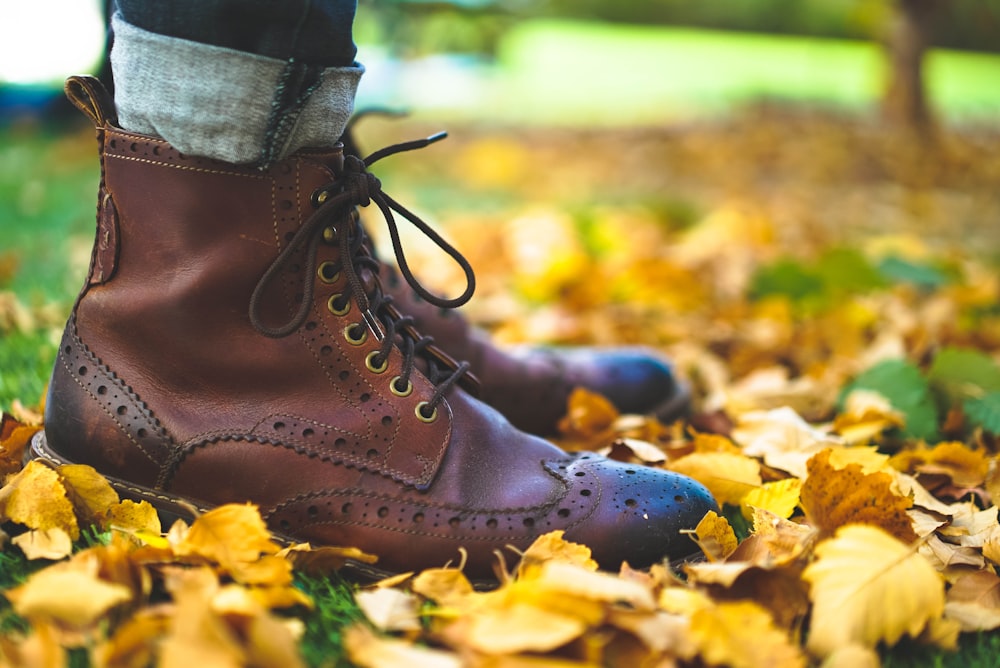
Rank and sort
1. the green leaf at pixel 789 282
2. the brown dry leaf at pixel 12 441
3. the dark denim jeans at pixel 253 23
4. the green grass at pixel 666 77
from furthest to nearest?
the green grass at pixel 666 77, the green leaf at pixel 789 282, the brown dry leaf at pixel 12 441, the dark denim jeans at pixel 253 23

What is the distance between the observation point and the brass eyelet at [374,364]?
113 cm

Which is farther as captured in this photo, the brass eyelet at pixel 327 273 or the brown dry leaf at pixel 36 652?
the brass eyelet at pixel 327 273

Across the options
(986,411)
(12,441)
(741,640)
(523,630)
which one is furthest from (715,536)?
(12,441)

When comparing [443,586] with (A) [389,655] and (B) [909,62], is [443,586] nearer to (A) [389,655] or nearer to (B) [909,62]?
(A) [389,655]

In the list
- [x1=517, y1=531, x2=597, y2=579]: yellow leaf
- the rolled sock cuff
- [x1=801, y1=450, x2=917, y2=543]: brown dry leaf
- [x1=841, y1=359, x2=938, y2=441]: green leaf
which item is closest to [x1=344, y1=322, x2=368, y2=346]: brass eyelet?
the rolled sock cuff

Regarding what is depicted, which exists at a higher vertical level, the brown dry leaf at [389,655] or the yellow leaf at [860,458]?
the yellow leaf at [860,458]

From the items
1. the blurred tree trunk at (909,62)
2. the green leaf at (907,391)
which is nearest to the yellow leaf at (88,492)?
the green leaf at (907,391)

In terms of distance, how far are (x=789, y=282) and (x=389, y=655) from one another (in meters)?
2.06

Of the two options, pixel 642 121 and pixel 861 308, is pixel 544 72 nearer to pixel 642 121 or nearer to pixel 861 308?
pixel 642 121

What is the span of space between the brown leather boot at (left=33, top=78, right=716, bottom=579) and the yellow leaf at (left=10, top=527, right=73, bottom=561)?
0.11m

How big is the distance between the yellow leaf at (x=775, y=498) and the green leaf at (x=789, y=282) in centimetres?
142

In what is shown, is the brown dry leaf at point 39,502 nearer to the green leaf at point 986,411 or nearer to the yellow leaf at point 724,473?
the yellow leaf at point 724,473

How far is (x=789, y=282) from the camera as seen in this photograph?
8.57 feet

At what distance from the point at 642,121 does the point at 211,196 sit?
7507mm
